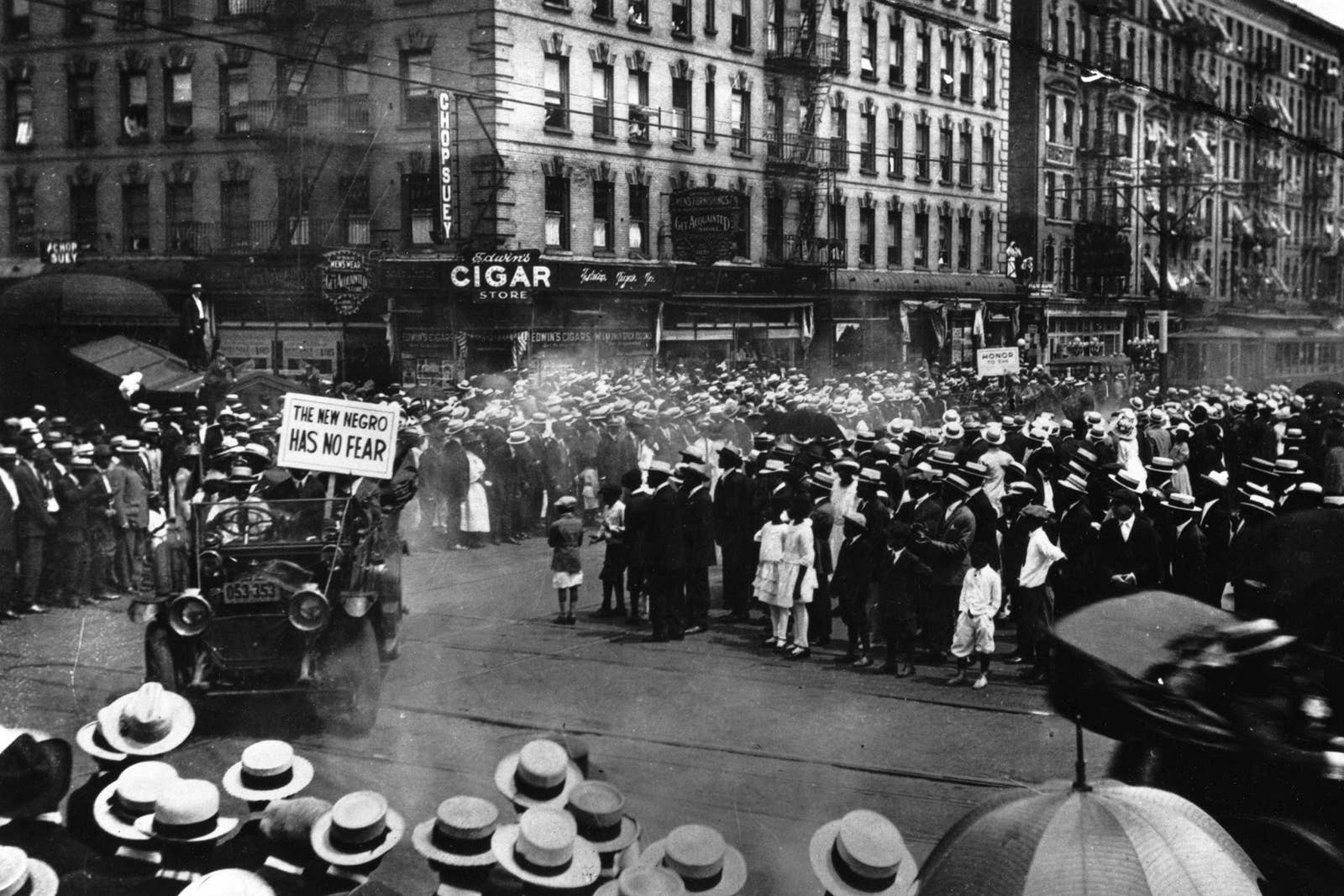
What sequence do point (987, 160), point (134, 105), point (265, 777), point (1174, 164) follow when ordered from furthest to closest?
point (1174, 164) → point (987, 160) → point (134, 105) → point (265, 777)

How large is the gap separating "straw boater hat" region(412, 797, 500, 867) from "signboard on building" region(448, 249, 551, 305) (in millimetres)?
15795

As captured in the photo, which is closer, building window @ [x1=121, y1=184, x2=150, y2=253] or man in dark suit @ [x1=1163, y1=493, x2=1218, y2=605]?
man in dark suit @ [x1=1163, y1=493, x2=1218, y2=605]

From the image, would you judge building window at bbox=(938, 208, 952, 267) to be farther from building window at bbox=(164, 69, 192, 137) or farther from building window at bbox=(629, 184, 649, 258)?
building window at bbox=(164, 69, 192, 137)

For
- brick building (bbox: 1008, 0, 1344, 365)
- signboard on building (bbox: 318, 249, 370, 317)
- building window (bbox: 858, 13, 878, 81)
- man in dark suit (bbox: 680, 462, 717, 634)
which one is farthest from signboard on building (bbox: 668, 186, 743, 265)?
brick building (bbox: 1008, 0, 1344, 365)

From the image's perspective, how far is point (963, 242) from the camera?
125 feet

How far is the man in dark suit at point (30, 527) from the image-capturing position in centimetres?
1330

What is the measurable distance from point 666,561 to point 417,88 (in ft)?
32.5

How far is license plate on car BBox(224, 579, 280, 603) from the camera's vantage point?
9094 mm

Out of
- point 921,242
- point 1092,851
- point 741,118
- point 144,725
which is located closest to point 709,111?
point 741,118

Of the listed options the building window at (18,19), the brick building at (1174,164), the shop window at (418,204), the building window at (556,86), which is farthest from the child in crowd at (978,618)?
the brick building at (1174,164)

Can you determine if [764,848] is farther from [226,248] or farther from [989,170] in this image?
[989,170]

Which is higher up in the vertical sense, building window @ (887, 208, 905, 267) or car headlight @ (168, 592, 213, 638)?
building window @ (887, 208, 905, 267)

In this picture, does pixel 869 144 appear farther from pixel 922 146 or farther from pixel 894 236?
pixel 894 236

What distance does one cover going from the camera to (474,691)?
10289 millimetres
